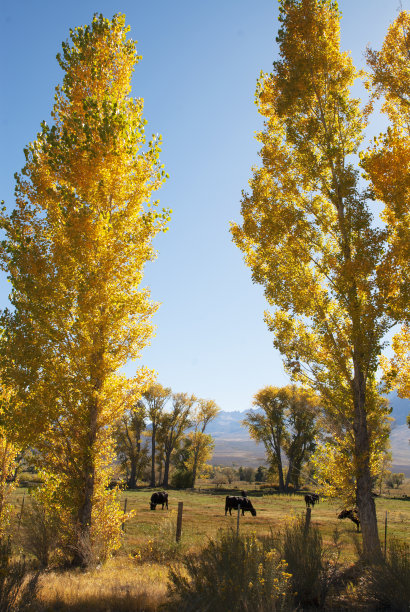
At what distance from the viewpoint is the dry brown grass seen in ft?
19.6

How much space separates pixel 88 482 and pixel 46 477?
1104mm

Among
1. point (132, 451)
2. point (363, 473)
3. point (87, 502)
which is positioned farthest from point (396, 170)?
point (132, 451)

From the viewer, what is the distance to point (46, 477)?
947 centimetres

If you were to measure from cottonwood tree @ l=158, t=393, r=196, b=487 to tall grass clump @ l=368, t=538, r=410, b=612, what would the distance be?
4932cm

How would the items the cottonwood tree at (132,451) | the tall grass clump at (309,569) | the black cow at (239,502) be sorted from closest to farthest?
A: the tall grass clump at (309,569) < the black cow at (239,502) < the cottonwood tree at (132,451)

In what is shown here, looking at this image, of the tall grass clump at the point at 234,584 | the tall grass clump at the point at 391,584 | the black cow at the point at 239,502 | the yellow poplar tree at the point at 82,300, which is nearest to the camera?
the tall grass clump at the point at 234,584

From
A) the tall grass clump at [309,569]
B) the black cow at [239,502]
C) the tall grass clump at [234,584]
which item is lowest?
the black cow at [239,502]

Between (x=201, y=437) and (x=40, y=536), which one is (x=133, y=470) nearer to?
(x=201, y=437)

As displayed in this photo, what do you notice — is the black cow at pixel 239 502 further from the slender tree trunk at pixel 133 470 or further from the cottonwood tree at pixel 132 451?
the slender tree trunk at pixel 133 470

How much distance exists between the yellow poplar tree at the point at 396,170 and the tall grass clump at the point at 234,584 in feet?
21.2

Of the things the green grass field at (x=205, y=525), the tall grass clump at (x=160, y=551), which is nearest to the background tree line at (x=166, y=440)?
the green grass field at (x=205, y=525)

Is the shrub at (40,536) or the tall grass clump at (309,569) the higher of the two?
the tall grass clump at (309,569)

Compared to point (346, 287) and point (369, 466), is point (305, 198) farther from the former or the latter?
point (369, 466)

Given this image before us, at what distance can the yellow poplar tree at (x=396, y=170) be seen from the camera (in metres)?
9.77
